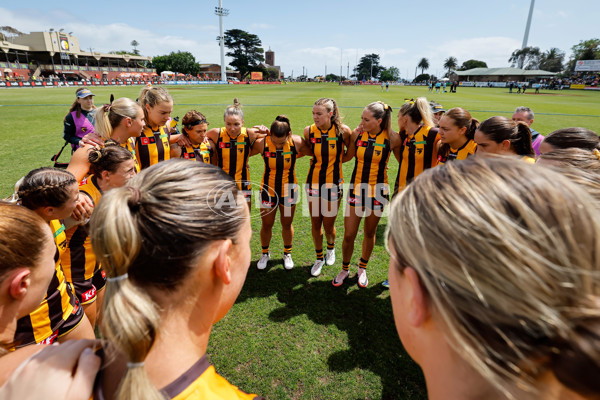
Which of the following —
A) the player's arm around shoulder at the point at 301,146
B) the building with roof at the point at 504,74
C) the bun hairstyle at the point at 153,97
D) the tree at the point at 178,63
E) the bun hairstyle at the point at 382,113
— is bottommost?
the player's arm around shoulder at the point at 301,146

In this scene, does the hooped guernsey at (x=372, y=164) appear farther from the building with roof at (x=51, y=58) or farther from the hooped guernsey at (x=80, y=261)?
the building with roof at (x=51, y=58)

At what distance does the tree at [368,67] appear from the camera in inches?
5389

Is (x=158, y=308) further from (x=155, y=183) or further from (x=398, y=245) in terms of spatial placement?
(x=398, y=245)

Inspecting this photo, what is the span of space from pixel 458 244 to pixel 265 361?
3.04 meters

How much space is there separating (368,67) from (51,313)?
505 ft

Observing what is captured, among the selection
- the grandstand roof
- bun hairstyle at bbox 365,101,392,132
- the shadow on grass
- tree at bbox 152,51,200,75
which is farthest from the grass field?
tree at bbox 152,51,200,75

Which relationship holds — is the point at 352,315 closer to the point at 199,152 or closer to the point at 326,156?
the point at 326,156

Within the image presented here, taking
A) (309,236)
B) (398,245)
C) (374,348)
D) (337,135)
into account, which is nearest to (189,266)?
(398,245)

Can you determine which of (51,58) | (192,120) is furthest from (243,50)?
(192,120)

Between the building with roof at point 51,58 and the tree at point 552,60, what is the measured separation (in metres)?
117

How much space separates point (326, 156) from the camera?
4.69 meters

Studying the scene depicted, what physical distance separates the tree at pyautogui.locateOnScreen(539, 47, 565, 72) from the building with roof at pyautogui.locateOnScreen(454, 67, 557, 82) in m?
14.0

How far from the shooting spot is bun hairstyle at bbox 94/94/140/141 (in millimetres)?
3816

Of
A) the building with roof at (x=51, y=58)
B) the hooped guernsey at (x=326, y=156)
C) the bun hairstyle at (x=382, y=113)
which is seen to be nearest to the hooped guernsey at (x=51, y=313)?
the hooped guernsey at (x=326, y=156)
